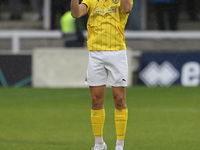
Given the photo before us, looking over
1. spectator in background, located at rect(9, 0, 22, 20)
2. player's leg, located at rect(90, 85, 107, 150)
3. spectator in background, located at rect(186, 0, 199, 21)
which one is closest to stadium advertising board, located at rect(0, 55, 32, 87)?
spectator in background, located at rect(9, 0, 22, 20)

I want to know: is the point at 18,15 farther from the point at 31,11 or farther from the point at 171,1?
the point at 171,1

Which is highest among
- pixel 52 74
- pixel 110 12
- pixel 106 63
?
pixel 110 12

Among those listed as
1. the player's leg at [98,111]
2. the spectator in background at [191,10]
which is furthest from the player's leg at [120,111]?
the spectator in background at [191,10]

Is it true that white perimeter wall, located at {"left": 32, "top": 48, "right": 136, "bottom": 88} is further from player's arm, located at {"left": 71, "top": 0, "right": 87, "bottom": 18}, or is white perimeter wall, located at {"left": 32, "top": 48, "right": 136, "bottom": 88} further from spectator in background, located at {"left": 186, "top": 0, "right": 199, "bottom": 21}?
player's arm, located at {"left": 71, "top": 0, "right": 87, "bottom": 18}

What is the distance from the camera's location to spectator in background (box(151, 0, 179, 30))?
17234mm

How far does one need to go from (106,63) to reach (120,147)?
84cm

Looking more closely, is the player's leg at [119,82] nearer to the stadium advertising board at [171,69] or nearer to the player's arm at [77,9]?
the player's arm at [77,9]

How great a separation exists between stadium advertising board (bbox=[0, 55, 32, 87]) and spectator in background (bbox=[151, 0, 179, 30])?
513cm

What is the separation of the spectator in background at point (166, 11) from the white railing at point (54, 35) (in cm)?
25

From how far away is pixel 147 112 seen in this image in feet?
30.8

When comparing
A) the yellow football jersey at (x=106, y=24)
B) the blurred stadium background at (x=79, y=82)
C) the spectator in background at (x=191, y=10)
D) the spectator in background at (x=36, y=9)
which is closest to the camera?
the yellow football jersey at (x=106, y=24)

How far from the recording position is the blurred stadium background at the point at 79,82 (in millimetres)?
7117

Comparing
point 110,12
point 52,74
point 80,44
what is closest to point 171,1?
point 80,44

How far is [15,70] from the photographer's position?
1380 cm
